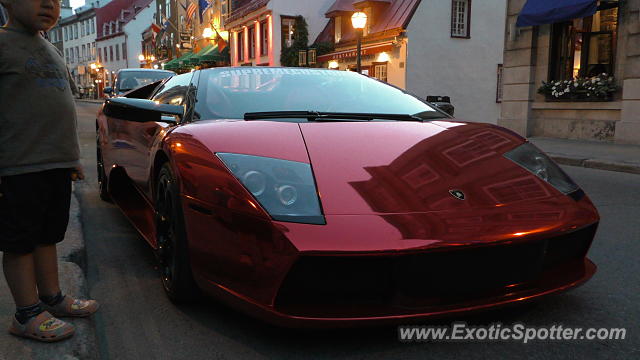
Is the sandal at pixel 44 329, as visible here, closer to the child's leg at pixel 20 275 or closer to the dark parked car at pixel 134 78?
the child's leg at pixel 20 275

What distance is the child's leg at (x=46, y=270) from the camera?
2256 mm

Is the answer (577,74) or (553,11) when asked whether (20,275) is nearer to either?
(553,11)

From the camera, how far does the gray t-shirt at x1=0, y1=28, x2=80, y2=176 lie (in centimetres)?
201

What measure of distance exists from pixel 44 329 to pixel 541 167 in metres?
2.16

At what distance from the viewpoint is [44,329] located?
2074 millimetres

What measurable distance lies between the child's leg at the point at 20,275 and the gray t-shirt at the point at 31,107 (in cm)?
34

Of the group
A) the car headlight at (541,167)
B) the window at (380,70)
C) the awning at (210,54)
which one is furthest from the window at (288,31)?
the car headlight at (541,167)

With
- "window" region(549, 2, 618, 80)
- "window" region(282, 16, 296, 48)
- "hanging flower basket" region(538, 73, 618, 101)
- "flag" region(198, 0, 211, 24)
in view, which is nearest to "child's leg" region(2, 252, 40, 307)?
"hanging flower basket" region(538, 73, 618, 101)

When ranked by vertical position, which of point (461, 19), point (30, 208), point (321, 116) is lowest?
point (30, 208)

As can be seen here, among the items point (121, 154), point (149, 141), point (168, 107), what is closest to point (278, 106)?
point (168, 107)

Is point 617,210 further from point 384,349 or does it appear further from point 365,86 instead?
point 384,349

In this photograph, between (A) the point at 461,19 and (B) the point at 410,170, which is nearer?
(B) the point at 410,170

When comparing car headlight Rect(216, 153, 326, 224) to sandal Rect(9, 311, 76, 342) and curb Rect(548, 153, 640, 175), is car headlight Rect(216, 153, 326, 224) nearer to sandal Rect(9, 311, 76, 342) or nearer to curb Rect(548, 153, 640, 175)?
sandal Rect(9, 311, 76, 342)

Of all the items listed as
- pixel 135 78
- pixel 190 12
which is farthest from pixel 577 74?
pixel 190 12
